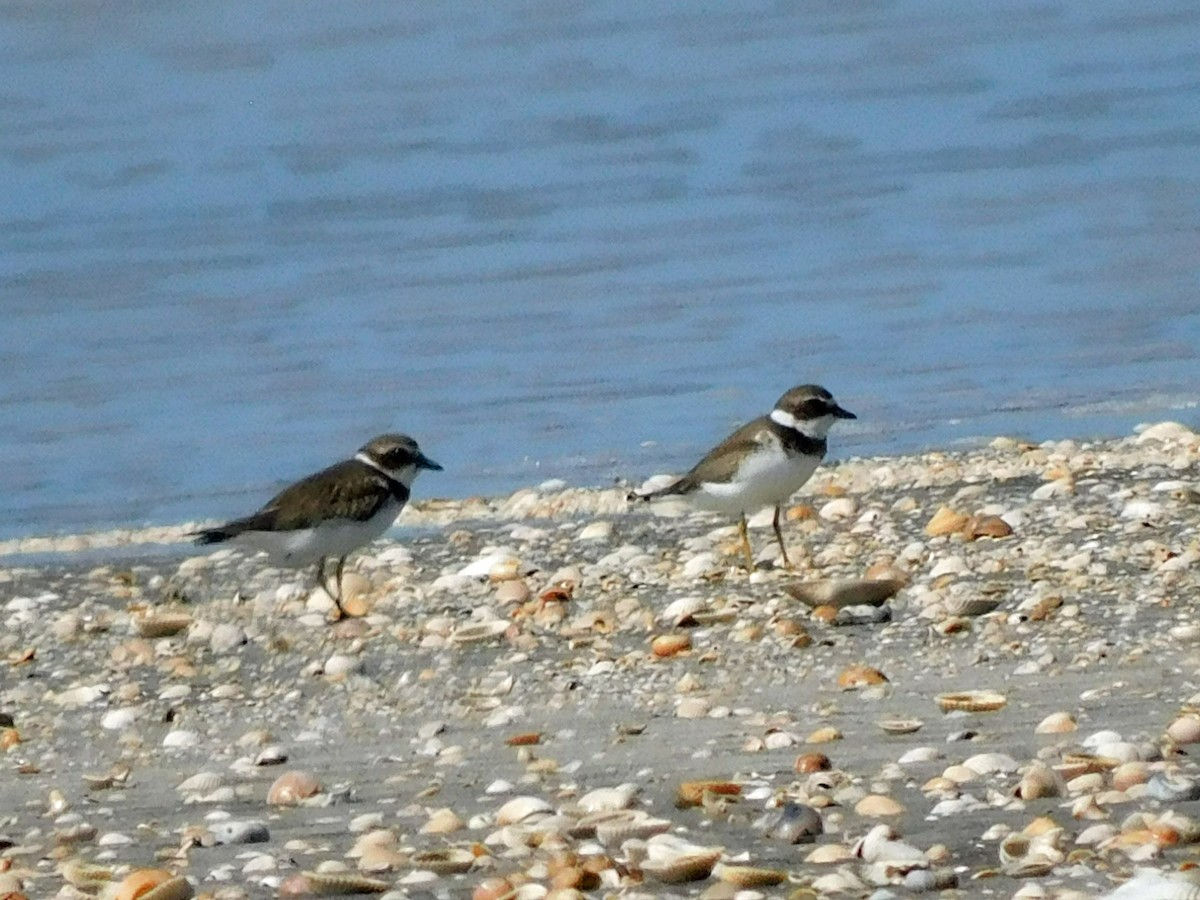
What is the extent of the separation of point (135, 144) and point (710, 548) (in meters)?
15.0

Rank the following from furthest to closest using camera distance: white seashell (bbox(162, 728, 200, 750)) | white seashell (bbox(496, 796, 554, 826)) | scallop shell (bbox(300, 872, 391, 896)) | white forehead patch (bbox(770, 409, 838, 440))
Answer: white forehead patch (bbox(770, 409, 838, 440)) < white seashell (bbox(162, 728, 200, 750)) < white seashell (bbox(496, 796, 554, 826)) < scallop shell (bbox(300, 872, 391, 896))

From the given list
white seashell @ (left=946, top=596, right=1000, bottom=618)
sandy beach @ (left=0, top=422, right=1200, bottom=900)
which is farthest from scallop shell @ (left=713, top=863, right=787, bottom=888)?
white seashell @ (left=946, top=596, right=1000, bottom=618)

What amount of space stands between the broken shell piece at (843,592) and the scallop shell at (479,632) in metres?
0.92

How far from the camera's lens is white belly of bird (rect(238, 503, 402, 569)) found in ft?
29.8

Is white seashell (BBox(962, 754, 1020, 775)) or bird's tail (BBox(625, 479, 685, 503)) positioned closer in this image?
white seashell (BBox(962, 754, 1020, 775))

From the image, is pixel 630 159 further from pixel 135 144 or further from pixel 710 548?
pixel 710 548

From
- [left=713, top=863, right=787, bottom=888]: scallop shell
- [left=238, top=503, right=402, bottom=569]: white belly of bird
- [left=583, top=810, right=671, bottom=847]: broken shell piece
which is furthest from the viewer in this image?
[left=238, top=503, right=402, bottom=569]: white belly of bird

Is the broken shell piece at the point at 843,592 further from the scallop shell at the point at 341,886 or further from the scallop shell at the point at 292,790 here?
the scallop shell at the point at 341,886

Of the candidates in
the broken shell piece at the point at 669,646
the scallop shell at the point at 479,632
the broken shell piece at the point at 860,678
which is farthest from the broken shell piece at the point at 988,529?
the broken shell piece at the point at 860,678

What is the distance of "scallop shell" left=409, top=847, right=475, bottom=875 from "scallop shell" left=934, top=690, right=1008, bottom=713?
152 centimetres

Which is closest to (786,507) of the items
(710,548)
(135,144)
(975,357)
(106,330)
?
(710,548)

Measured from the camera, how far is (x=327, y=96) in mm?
26016

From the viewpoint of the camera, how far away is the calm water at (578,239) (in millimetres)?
13148

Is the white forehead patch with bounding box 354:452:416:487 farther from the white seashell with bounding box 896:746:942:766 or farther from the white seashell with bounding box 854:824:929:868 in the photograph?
the white seashell with bounding box 854:824:929:868
